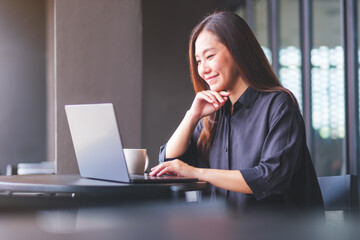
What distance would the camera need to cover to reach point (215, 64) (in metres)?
1.74

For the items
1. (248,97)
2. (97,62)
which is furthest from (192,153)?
(97,62)

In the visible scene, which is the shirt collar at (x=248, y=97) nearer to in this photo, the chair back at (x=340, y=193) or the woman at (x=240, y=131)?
the woman at (x=240, y=131)

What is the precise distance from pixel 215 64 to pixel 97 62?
1.58m

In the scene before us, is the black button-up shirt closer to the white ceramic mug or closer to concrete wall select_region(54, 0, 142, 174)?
the white ceramic mug

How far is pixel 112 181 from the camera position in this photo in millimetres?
1428

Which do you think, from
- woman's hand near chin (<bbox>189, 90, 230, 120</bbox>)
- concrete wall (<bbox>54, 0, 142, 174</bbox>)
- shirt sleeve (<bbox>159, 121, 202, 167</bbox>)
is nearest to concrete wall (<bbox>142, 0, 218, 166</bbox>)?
concrete wall (<bbox>54, 0, 142, 174</bbox>)

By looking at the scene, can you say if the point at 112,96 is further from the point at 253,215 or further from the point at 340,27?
the point at 253,215

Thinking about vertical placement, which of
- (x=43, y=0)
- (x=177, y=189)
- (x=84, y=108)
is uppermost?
(x=43, y=0)

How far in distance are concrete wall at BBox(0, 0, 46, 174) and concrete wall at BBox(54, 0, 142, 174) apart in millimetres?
4208

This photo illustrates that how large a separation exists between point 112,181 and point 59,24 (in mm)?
1943

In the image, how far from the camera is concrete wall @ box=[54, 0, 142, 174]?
3090 mm

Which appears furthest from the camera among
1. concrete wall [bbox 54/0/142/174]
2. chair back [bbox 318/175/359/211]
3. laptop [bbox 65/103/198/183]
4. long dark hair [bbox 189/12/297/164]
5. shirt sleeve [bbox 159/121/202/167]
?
concrete wall [bbox 54/0/142/174]

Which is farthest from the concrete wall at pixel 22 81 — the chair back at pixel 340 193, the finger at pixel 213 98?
the chair back at pixel 340 193

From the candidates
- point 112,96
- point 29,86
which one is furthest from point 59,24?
point 29,86
